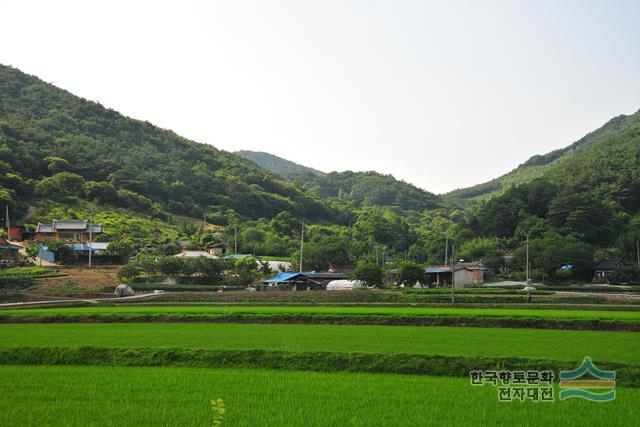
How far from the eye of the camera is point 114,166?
106688 mm

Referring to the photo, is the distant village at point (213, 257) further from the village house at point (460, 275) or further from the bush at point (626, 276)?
the bush at point (626, 276)

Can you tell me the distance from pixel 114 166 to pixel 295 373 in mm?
99491

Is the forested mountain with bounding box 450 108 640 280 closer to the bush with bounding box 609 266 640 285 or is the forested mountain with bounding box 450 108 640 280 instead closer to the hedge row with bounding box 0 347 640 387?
the bush with bounding box 609 266 640 285

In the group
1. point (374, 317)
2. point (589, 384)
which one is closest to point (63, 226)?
point (374, 317)

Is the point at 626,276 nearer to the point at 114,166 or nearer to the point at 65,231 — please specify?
the point at 65,231

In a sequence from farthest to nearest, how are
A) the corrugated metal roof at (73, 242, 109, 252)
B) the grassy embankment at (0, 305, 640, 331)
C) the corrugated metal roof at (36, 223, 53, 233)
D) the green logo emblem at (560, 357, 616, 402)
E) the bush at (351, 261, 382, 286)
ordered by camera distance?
the corrugated metal roof at (36, 223, 53, 233), the corrugated metal roof at (73, 242, 109, 252), the bush at (351, 261, 382, 286), the grassy embankment at (0, 305, 640, 331), the green logo emblem at (560, 357, 616, 402)

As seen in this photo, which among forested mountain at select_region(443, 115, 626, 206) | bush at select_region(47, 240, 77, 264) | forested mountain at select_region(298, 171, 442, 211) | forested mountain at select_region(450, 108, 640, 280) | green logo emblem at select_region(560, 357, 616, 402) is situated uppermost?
forested mountain at select_region(443, 115, 626, 206)

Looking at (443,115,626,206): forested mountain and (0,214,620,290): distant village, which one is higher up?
(443,115,626,206): forested mountain

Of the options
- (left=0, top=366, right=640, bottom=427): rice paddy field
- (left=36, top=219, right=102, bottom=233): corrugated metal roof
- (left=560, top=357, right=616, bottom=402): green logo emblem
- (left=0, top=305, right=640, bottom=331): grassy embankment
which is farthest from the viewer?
(left=36, top=219, right=102, bottom=233): corrugated metal roof

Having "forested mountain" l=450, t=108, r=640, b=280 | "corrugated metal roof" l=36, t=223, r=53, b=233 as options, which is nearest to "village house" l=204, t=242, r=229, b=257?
"corrugated metal roof" l=36, t=223, r=53, b=233

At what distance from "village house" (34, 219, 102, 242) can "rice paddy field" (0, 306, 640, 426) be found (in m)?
51.6

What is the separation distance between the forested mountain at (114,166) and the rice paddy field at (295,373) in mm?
65515

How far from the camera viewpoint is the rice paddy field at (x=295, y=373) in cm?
1028

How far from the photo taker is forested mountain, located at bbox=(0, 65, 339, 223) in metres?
89.6
